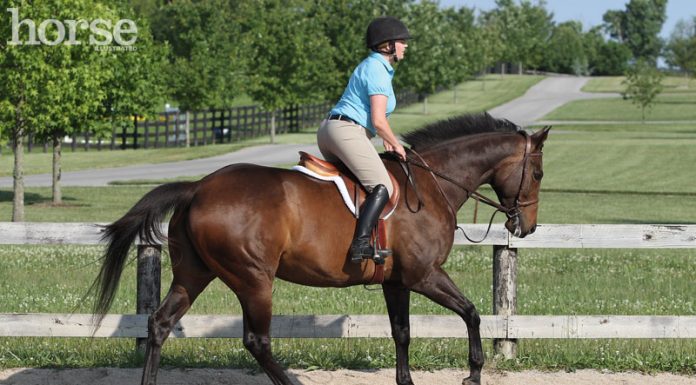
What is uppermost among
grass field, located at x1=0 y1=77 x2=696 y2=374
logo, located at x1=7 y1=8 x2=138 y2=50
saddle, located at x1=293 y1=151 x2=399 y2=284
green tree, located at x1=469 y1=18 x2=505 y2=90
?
green tree, located at x1=469 y1=18 x2=505 y2=90

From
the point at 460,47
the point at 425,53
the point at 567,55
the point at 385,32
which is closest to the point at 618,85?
the point at 567,55

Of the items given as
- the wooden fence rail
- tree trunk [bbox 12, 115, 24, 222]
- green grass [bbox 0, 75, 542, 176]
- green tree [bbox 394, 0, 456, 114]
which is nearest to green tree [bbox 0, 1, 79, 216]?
tree trunk [bbox 12, 115, 24, 222]

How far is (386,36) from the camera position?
8664mm

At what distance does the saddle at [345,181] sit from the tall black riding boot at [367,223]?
0.11m

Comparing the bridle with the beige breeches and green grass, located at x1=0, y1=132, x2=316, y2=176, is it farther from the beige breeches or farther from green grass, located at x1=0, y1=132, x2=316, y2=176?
green grass, located at x1=0, y1=132, x2=316, y2=176

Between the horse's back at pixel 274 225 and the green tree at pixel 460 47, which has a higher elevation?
the green tree at pixel 460 47

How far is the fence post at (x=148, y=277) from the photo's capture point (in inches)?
382

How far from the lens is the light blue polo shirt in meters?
8.43

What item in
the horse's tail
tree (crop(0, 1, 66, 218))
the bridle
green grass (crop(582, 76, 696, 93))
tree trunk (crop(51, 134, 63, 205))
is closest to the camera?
the horse's tail

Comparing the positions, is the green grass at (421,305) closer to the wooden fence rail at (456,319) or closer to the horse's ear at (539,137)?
the wooden fence rail at (456,319)

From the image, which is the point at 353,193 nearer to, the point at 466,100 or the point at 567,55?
the point at 466,100

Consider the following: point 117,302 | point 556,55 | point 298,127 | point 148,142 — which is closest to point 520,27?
point 556,55

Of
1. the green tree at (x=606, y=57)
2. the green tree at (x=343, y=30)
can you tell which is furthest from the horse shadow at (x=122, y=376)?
the green tree at (x=606, y=57)

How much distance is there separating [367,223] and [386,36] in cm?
154
